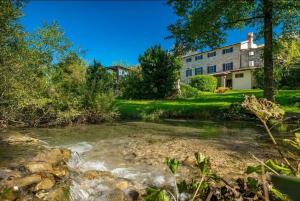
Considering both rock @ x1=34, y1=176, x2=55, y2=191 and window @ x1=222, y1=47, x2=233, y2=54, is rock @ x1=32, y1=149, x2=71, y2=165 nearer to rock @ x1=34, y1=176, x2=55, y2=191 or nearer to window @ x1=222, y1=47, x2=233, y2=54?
rock @ x1=34, y1=176, x2=55, y2=191

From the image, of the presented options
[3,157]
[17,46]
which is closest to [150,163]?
[3,157]

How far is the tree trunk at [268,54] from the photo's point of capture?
17438 mm

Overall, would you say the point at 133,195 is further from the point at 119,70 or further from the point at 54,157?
the point at 119,70

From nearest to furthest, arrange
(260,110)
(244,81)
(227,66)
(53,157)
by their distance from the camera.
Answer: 1. (260,110)
2. (53,157)
3. (244,81)
4. (227,66)

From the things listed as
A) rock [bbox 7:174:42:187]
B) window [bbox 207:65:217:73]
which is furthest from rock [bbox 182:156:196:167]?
window [bbox 207:65:217:73]

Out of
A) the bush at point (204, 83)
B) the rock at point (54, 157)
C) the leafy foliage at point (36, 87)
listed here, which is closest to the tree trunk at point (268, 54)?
the leafy foliage at point (36, 87)

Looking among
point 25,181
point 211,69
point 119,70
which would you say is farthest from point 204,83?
point 25,181

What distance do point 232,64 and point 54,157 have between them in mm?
52559

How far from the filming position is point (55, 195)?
5.61 metres

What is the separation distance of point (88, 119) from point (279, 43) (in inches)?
589

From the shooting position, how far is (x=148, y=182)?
6.35m

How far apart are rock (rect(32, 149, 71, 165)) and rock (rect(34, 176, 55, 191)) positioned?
1.30 meters

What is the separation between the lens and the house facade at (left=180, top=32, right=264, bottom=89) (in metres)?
49.3

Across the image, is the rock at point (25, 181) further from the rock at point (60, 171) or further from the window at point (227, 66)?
the window at point (227, 66)
